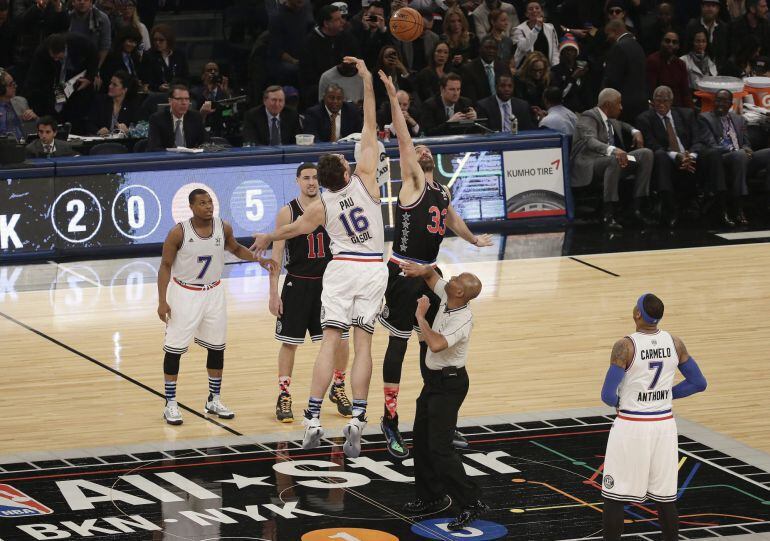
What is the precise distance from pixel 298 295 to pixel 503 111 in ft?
29.9

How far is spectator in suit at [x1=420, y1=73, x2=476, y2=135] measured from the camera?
19.9 m

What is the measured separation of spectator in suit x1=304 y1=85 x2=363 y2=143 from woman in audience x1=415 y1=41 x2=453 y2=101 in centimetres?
157

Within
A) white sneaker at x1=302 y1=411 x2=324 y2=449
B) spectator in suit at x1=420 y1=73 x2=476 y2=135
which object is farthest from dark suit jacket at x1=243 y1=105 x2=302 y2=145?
white sneaker at x1=302 y1=411 x2=324 y2=449

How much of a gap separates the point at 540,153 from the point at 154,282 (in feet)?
19.2

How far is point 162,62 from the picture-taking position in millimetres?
21016

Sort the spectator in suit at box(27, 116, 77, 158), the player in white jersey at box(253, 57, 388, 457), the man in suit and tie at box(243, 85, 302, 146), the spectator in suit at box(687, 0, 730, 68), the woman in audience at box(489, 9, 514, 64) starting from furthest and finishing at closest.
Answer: the spectator in suit at box(687, 0, 730, 68) < the woman in audience at box(489, 9, 514, 64) < the man in suit and tie at box(243, 85, 302, 146) < the spectator in suit at box(27, 116, 77, 158) < the player in white jersey at box(253, 57, 388, 457)

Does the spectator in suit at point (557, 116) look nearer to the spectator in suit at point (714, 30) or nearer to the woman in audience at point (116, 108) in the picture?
the spectator in suit at point (714, 30)

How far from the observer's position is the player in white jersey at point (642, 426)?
8.48 metres

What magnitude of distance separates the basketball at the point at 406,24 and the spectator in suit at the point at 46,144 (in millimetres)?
4561

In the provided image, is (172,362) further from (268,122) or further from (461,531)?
(268,122)

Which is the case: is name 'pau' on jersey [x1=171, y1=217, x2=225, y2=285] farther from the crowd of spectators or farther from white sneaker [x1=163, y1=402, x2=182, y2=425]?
the crowd of spectators

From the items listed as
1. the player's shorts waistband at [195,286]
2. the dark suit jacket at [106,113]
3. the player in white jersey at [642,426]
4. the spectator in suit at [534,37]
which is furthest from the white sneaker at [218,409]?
the spectator in suit at [534,37]

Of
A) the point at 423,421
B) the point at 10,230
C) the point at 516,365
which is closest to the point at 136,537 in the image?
the point at 423,421

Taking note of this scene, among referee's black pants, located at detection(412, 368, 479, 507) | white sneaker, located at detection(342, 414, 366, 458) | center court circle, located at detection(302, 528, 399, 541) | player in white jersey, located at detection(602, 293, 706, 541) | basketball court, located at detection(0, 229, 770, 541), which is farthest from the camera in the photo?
white sneaker, located at detection(342, 414, 366, 458)
